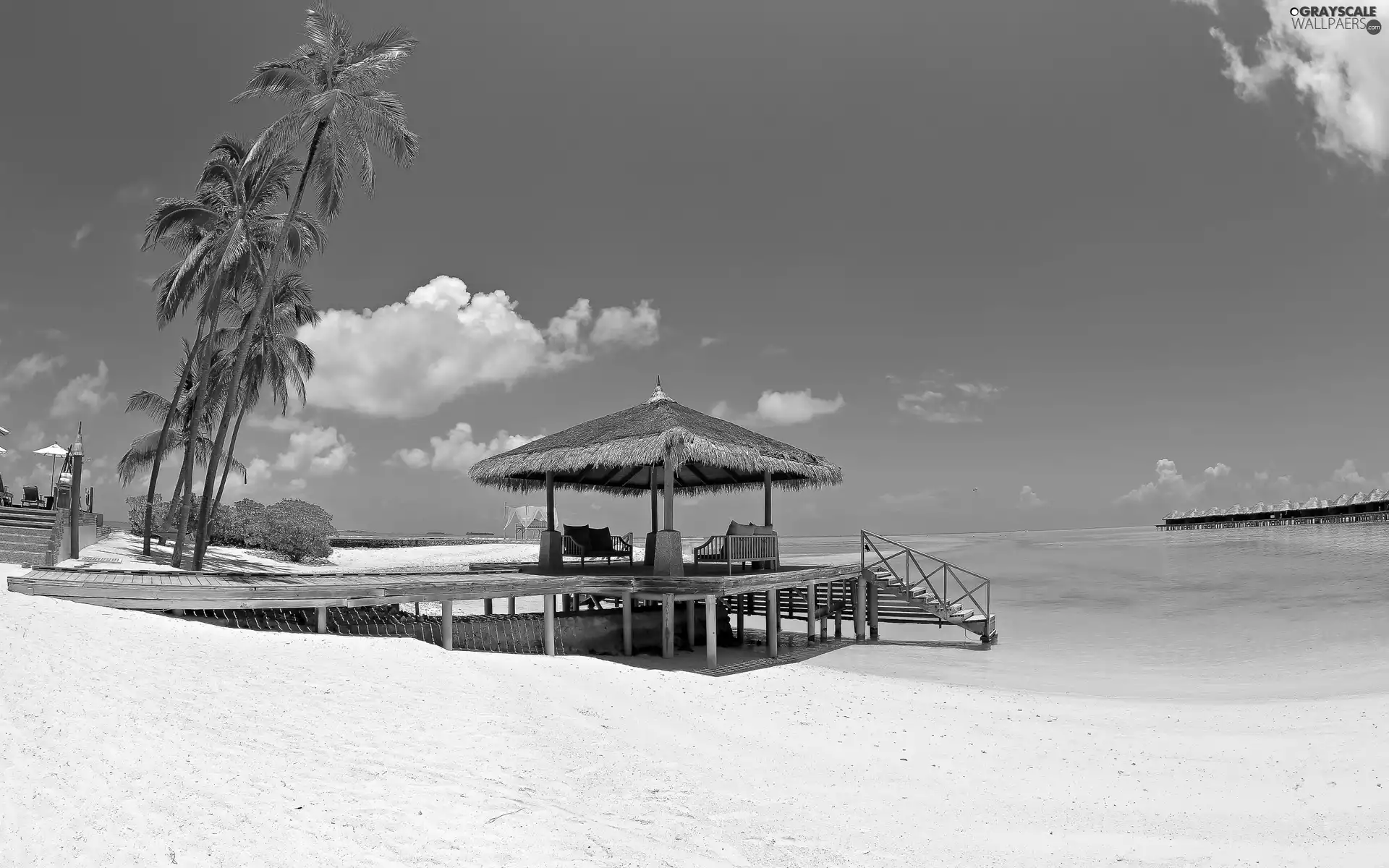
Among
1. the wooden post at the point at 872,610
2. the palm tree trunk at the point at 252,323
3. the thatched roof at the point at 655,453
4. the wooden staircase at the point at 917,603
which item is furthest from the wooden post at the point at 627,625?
the palm tree trunk at the point at 252,323

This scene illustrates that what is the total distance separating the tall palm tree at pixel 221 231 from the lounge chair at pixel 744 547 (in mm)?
9536

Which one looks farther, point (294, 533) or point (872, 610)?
point (294, 533)

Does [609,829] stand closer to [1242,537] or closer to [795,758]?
[795,758]

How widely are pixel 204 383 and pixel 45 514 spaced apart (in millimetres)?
8502

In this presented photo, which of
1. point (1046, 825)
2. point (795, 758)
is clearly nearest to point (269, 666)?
point (795, 758)

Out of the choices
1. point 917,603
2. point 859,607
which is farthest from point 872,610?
point 917,603

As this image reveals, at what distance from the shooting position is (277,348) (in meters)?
22.8

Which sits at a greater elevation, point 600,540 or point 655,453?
point 655,453

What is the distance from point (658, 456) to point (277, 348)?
1563 centimetres

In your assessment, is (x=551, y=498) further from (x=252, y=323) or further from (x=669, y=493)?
(x=252, y=323)

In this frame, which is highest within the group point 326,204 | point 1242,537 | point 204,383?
point 326,204

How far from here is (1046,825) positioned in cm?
578

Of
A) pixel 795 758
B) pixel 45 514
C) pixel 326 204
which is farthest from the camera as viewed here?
pixel 45 514

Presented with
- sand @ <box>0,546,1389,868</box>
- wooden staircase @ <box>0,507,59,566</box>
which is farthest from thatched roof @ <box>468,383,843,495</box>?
wooden staircase @ <box>0,507,59,566</box>
